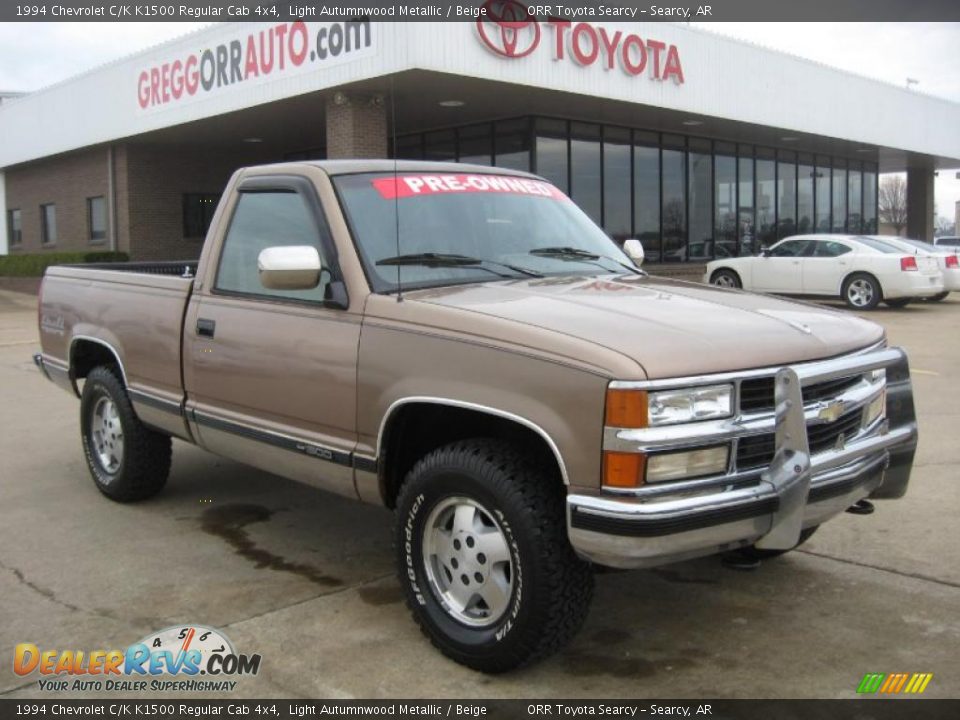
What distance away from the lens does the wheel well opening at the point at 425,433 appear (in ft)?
11.6

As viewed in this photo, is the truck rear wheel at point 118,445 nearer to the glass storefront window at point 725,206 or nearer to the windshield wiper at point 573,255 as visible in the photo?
the windshield wiper at point 573,255

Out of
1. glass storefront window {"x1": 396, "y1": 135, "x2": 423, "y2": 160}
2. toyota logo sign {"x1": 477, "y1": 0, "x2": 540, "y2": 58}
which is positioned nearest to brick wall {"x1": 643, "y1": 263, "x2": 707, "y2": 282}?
glass storefront window {"x1": 396, "y1": 135, "x2": 423, "y2": 160}

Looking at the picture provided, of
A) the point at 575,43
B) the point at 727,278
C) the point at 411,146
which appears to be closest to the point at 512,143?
the point at 411,146

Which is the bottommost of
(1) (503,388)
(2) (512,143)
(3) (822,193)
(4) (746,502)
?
(4) (746,502)

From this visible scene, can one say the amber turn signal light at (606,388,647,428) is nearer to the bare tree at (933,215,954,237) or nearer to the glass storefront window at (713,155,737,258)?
the glass storefront window at (713,155,737,258)

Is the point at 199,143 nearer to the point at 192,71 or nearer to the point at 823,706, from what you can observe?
the point at 192,71

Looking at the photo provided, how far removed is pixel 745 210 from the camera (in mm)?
27000

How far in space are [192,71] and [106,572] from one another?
1751 cm

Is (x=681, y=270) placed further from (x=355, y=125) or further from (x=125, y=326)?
(x=125, y=326)

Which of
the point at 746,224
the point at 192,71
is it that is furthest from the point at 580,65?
the point at 746,224

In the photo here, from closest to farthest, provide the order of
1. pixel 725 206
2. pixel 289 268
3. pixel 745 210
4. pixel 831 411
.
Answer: pixel 831 411, pixel 289 268, pixel 725 206, pixel 745 210

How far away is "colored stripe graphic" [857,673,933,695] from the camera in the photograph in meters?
3.33

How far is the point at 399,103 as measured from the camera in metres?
19.1

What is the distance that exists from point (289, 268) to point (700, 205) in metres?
22.8
